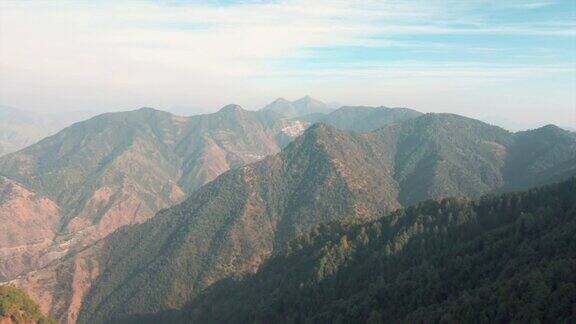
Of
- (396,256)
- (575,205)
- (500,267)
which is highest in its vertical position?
(575,205)

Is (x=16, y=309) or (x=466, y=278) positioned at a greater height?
(x=466, y=278)

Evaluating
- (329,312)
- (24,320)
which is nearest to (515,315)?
(329,312)

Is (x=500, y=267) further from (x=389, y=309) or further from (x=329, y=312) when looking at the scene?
(x=329, y=312)

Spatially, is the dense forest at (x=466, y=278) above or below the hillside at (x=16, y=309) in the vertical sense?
above

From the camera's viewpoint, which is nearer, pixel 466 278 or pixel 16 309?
pixel 466 278

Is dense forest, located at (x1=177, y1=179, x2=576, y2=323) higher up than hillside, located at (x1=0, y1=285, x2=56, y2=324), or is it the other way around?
dense forest, located at (x1=177, y1=179, x2=576, y2=323)

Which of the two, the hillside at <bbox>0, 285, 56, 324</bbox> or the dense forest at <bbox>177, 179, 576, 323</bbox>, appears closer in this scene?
the dense forest at <bbox>177, 179, 576, 323</bbox>

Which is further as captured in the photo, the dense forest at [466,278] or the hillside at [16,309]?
the hillside at [16,309]

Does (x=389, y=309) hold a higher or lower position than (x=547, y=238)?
lower
